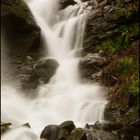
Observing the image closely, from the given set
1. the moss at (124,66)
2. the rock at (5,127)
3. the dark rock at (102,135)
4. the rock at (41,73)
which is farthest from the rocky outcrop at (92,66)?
the dark rock at (102,135)

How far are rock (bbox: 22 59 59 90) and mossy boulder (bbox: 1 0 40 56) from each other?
5.44 ft

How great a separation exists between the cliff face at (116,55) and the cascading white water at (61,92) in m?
0.42

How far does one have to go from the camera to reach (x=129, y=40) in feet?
49.7

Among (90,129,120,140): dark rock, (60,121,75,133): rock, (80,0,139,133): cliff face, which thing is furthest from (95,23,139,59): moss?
(60,121,75,133): rock

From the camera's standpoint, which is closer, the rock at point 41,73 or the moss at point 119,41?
the rock at point 41,73

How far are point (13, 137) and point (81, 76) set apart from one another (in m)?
5.19

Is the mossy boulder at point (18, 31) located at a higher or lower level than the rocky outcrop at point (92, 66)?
higher

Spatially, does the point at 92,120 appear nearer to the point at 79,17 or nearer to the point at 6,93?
the point at 6,93

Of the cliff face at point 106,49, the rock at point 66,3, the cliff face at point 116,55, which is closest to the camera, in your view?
the cliff face at point 116,55

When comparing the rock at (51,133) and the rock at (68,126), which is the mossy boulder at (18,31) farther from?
the rock at (68,126)

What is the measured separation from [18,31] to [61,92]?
4496 millimetres

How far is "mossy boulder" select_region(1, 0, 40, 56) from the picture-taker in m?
17.1

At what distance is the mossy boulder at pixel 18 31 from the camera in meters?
17.1

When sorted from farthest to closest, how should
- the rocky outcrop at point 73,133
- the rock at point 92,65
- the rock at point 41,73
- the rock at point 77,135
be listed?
the rock at point 41,73, the rock at point 92,65, the rocky outcrop at point 73,133, the rock at point 77,135
